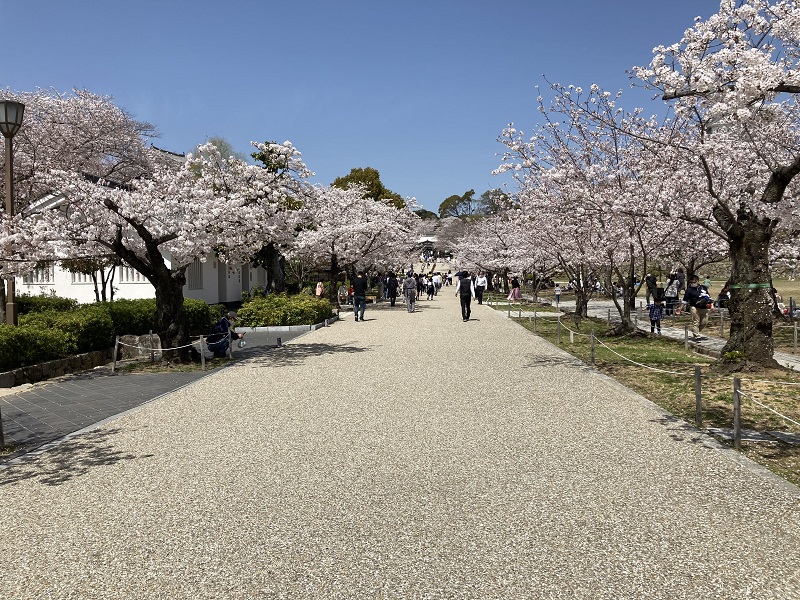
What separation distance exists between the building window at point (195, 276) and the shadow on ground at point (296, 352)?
11062 millimetres

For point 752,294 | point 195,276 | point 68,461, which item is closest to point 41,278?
point 195,276

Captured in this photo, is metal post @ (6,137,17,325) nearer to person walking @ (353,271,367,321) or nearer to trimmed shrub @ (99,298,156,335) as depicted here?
trimmed shrub @ (99,298,156,335)

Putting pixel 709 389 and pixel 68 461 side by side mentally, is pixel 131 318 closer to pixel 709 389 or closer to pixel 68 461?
pixel 68 461

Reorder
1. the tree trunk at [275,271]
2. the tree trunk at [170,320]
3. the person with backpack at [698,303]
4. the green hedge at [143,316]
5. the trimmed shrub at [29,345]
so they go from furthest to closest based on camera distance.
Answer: the tree trunk at [275,271] → the person with backpack at [698,303] → the green hedge at [143,316] → the tree trunk at [170,320] → the trimmed shrub at [29,345]

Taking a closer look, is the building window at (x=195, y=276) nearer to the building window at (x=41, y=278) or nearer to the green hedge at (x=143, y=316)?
the building window at (x=41, y=278)

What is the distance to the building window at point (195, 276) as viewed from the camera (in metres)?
25.6

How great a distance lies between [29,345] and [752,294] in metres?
12.6

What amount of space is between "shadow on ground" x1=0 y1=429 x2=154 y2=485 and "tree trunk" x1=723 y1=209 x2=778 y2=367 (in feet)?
30.9

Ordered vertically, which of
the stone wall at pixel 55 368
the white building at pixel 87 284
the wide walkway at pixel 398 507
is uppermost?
the white building at pixel 87 284

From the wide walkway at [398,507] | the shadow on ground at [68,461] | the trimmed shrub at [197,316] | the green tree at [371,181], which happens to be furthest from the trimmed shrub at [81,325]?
the green tree at [371,181]

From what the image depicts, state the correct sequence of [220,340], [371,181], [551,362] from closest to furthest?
[551,362] → [220,340] → [371,181]

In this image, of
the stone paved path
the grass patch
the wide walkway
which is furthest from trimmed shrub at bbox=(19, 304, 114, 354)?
the grass patch

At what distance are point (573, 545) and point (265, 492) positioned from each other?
2.49m

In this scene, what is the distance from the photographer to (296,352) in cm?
1486
